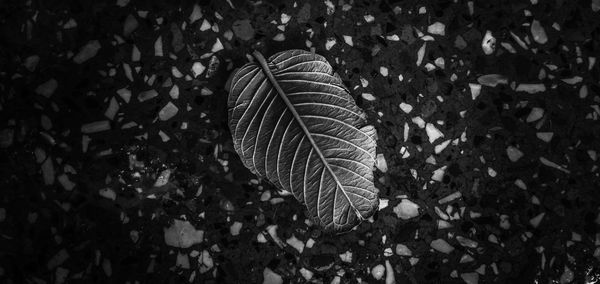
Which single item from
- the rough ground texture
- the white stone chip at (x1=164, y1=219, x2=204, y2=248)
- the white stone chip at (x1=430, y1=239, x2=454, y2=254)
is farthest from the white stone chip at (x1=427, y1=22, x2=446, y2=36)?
the white stone chip at (x1=164, y1=219, x2=204, y2=248)

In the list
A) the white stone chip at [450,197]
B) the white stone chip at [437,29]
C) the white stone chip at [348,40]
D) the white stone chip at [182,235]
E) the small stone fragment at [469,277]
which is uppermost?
the white stone chip at [437,29]

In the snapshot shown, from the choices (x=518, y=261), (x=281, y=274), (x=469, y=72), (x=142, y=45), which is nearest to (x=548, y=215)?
(x=518, y=261)

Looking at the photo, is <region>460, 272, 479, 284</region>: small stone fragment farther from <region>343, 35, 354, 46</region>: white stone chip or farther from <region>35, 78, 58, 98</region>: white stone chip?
<region>35, 78, 58, 98</region>: white stone chip

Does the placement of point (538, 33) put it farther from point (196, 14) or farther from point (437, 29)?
point (196, 14)

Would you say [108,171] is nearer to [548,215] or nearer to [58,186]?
[58,186]

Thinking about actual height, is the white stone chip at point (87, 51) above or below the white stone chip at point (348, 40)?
above

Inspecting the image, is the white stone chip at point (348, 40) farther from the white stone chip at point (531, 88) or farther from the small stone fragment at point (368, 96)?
the white stone chip at point (531, 88)

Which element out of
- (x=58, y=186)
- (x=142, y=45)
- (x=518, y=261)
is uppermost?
(x=142, y=45)

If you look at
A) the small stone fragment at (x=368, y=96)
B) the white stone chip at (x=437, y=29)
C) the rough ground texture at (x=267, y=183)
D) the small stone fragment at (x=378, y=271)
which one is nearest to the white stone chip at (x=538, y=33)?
the rough ground texture at (x=267, y=183)
